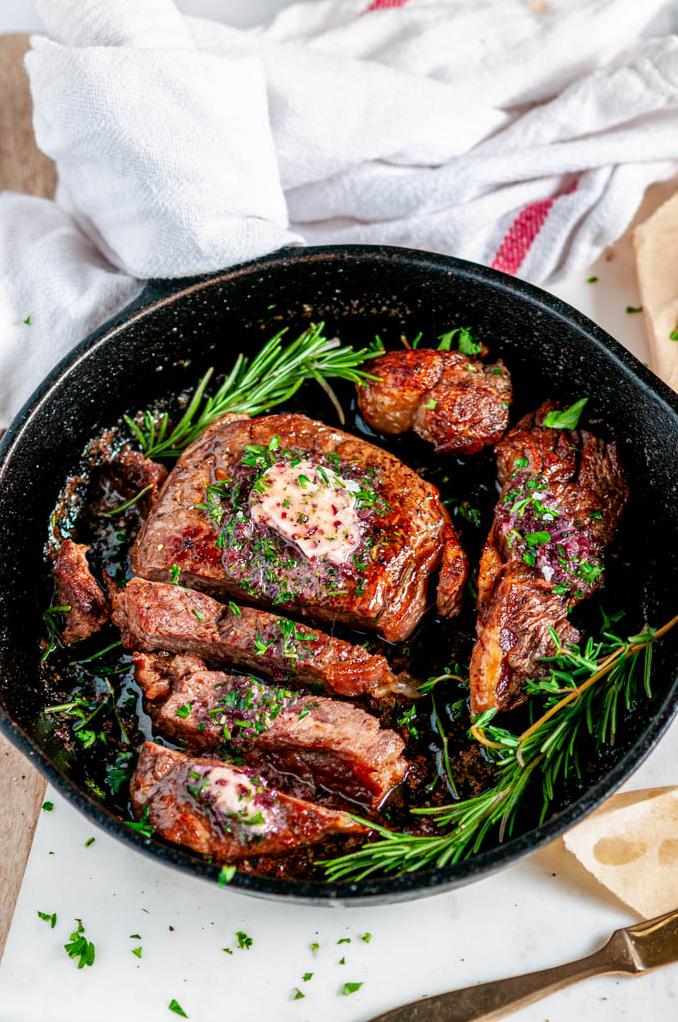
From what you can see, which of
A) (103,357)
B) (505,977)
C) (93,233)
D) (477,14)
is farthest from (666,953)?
(477,14)

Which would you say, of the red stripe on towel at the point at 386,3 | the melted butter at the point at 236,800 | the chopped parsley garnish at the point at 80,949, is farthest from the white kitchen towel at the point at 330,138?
the chopped parsley garnish at the point at 80,949

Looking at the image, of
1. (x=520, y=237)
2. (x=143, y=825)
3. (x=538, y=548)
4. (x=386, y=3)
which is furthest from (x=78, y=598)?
(x=386, y=3)

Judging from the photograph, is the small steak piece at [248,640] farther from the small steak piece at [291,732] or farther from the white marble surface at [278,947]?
the white marble surface at [278,947]

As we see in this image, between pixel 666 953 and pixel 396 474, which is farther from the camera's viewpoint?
pixel 396 474

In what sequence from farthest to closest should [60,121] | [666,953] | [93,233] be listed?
[93,233] → [60,121] → [666,953]

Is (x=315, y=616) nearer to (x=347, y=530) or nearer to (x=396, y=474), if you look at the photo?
(x=347, y=530)

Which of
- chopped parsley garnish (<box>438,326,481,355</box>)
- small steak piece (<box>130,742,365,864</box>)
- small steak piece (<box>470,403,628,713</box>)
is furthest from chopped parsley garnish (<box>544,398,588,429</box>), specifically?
small steak piece (<box>130,742,365,864</box>)

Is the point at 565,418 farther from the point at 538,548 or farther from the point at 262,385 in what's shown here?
the point at 262,385
